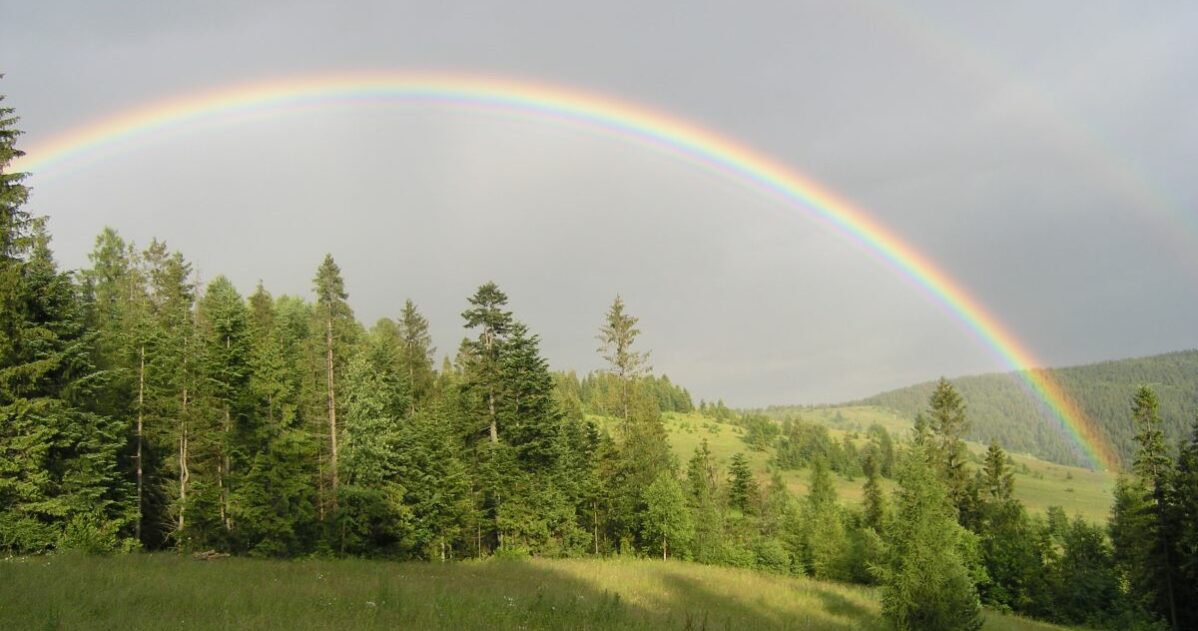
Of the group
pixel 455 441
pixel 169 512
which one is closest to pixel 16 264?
pixel 169 512

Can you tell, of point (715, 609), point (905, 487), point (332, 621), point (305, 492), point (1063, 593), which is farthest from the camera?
point (1063, 593)

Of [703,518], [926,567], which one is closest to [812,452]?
[703,518]

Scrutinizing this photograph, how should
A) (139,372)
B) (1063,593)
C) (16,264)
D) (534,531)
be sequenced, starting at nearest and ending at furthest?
(16,264) → (139,372) → (534,531) → (1063,593)

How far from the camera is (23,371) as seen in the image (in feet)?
80.8

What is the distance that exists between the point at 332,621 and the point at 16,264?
2428 cm

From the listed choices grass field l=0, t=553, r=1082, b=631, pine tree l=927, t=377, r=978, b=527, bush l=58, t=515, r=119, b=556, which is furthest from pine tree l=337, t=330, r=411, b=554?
pine tree l=927, t=377, r=978, b=527

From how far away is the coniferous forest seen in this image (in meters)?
24.6

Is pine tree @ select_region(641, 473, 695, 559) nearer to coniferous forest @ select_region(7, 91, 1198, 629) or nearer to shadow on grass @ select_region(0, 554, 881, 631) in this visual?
coniferous forest @ select_region(7, 91, 1198, 629)

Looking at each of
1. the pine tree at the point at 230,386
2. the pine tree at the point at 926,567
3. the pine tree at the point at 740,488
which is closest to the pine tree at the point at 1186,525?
the pine tree at the point at 926,567

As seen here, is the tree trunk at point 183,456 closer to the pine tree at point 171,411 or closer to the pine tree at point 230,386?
the pine tree at point 171,411

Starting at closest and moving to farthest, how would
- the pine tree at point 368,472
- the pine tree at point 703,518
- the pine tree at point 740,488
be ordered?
the pine tree at point 368,472 < the pine tree at point 703,518 < the pine tree at point 740,488

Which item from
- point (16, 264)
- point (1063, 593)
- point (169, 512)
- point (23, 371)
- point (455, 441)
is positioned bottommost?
point (1063, 593)

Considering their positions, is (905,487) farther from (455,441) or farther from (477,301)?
(455,441)

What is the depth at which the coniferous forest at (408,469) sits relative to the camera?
2458cm
